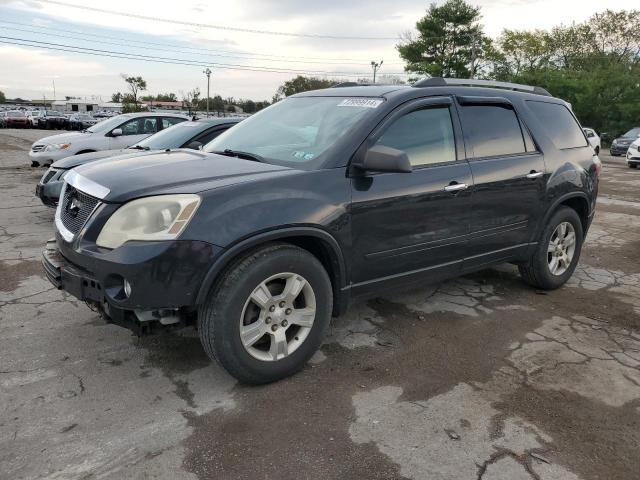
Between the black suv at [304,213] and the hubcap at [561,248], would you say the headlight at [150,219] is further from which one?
the hubcap at [561,248]

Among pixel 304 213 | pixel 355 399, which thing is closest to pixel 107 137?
pixel 304 213

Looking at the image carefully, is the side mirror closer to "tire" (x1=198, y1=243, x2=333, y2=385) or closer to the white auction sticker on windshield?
the white auction sticker on windshield

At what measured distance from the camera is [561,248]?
495 centimetres

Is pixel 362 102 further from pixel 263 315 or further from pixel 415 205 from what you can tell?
pixel 263 315

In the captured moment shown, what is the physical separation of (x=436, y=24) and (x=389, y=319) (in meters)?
48.2

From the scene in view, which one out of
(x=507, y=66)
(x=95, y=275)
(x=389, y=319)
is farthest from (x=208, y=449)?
(x=507, y=66)

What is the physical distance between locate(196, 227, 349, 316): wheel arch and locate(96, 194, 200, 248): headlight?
0.28 metres

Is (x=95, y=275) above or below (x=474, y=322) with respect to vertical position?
above

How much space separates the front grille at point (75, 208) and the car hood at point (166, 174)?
7cm

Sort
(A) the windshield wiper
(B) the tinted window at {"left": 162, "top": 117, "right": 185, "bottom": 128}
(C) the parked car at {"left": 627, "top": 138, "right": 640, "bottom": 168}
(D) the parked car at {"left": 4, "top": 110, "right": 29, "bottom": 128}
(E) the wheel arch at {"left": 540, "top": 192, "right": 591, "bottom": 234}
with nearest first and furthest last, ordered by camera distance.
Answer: (A) the windshield wiper → (E) the wheel arch at {"left": 540, "top": 192, "right": 591, "bottom": 234} → (B) the tinted window at {"left": 162, "top": 117, "right": 185, "bottom": 128} → (C) the parked car at {"left": 627, "top": 138, "right": 640, "bottom": 168} → (D) the parked car at {"left": 4, "top": 110, "right": 29, "bottom": 128}

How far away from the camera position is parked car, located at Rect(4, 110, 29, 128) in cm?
4306

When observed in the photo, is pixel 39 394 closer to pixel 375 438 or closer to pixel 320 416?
pixel 320 416

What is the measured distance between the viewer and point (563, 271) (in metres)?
5.00

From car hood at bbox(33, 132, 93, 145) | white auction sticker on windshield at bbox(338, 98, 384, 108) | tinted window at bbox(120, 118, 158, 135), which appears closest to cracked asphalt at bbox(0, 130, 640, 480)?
white auction sticker on windshield at bbox(338, 98, 384, 108)
